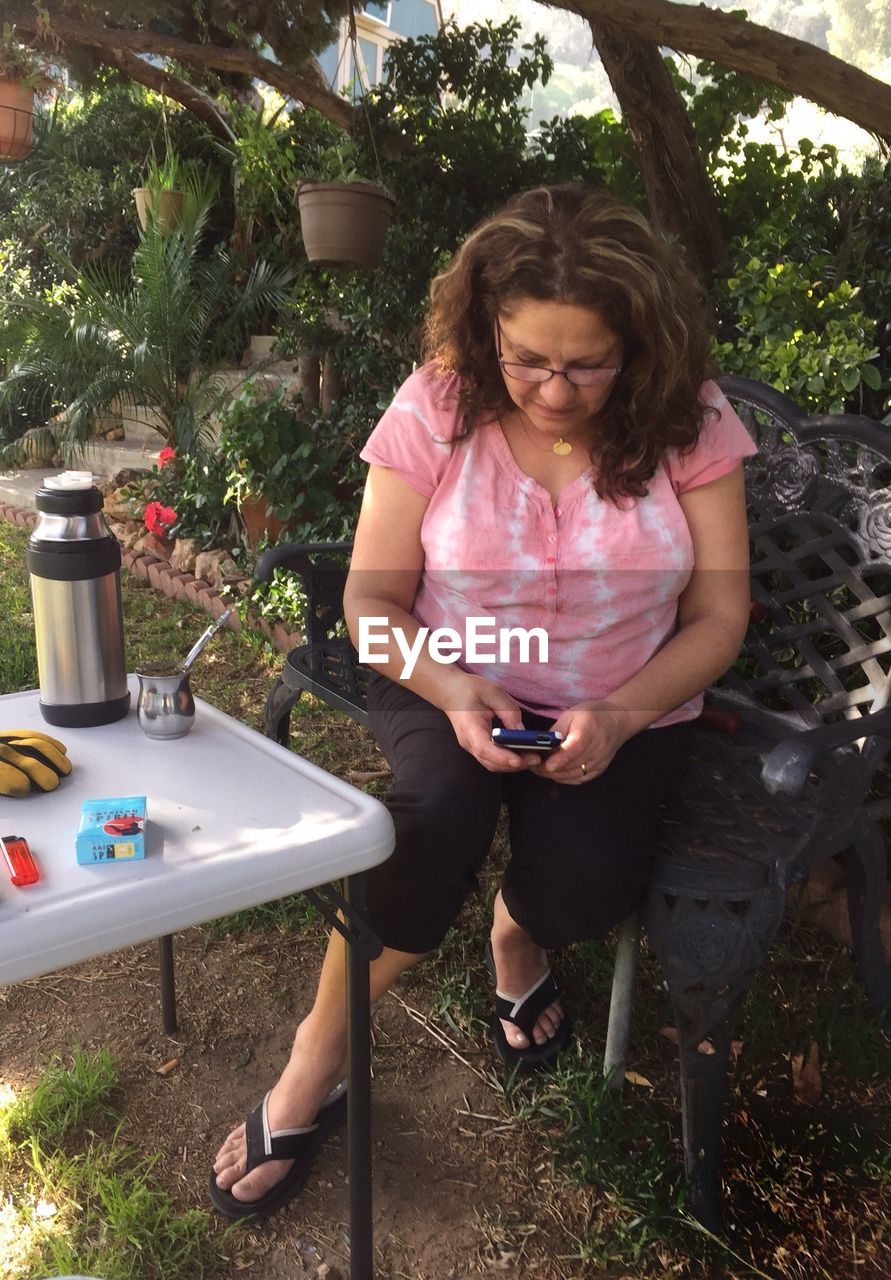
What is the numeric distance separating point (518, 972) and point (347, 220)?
3053 mm

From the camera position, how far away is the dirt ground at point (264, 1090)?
1.59 metres

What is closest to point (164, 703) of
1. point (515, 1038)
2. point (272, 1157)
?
point (272, 1157)

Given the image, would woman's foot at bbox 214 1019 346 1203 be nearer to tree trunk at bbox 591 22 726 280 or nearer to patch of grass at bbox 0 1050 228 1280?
patch of grass at bbox 0 1050 228 1280

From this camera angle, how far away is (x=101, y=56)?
5.14m

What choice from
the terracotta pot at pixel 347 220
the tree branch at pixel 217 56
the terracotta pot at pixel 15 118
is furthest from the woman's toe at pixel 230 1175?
the terracotta pot at pixel 15 118

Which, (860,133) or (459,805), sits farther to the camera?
(860,133)

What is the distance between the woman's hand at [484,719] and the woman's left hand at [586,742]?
→ 0.13 feet

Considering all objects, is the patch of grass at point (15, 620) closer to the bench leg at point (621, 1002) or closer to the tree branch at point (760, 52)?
the bench leg at point (621, 1002)

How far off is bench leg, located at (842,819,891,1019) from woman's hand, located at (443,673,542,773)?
1.92ft

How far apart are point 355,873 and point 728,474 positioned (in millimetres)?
1039

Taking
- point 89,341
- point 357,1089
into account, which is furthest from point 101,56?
point 357,1089

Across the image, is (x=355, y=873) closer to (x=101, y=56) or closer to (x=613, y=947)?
(x=613, y=947)

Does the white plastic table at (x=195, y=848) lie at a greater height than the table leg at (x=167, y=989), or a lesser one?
greater

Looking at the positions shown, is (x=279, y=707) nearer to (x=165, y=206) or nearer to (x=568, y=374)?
(x=568, y=374)
